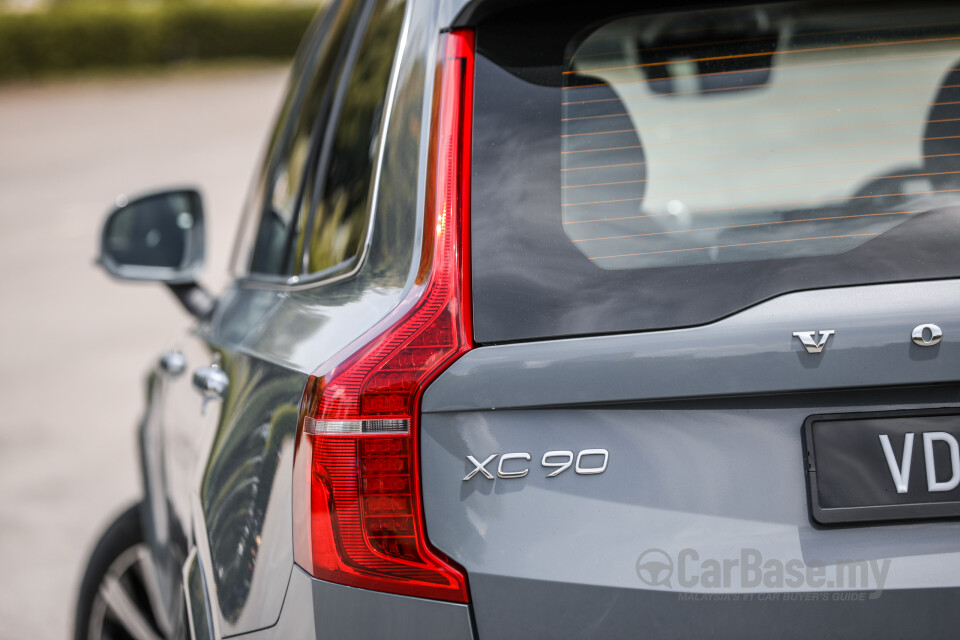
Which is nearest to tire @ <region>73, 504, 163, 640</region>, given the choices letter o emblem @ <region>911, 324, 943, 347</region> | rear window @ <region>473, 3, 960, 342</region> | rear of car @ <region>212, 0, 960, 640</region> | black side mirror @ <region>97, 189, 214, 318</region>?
black side mirror @ <region>97, 189, 214, 318</region>

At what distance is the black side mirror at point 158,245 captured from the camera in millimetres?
2775

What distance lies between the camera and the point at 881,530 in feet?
4.57

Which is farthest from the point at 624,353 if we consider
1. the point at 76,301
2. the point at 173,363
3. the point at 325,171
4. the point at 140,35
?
the point at 140,35

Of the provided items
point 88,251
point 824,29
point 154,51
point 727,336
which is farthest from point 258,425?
point 154,51

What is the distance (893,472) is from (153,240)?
2.18 metres

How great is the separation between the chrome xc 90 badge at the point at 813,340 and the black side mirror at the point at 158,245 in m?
1.83

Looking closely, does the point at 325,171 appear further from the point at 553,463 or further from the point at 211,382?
the point at 553,463

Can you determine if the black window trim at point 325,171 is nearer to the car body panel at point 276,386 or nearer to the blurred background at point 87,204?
the car body panel at point 276,386

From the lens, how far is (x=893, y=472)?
139cm

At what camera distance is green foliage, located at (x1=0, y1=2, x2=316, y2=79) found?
77.4 ft

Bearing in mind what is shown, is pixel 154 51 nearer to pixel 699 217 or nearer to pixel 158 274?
pixel 158 274

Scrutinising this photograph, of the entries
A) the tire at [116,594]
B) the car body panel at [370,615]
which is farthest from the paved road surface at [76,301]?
the car body panel at [370,615]

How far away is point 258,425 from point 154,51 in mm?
25728

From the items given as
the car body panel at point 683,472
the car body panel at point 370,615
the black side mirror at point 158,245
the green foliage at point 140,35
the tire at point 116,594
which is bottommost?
the tire at point 116,594
